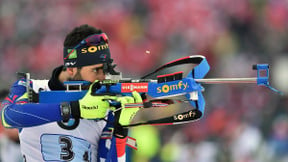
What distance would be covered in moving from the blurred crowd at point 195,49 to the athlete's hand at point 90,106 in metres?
2.56

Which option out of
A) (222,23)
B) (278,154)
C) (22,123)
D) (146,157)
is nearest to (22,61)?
(146,157)

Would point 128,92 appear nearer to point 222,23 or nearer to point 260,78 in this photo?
point 260,78

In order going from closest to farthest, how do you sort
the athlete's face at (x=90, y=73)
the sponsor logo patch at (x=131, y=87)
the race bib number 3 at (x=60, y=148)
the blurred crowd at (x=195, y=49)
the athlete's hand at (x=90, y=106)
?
the athlete's hand at (x=90, y=106) → the sponsor logo patch at (x=131, y=87) → the athlete's face at (x=90, y=73) → the race bib number 3 at (x=60, y=148) → the blurred crowd at (x=195, y=49)

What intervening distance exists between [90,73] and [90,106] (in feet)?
1.17

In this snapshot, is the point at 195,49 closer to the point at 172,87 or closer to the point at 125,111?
Result: the point at 172,87

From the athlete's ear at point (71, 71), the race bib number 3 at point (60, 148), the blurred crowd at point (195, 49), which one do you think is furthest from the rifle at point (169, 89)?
the blurred crowd at point (195, 49)

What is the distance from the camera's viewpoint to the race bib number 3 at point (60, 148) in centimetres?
260

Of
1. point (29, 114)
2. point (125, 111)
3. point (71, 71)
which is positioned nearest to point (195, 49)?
point (71, 71)

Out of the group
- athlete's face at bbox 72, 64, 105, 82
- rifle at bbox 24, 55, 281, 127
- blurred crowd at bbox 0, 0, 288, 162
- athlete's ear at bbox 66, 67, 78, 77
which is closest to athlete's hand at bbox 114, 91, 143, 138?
rifle at bbox 24, 55, 281, 127

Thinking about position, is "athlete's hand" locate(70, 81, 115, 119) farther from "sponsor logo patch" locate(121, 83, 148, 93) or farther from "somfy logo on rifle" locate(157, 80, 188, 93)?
"somfy logo on rifle" locate(157, 80, 188, 93)

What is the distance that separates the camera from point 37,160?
104 inches

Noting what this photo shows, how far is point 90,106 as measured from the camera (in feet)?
7.25

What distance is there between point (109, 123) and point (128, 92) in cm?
39

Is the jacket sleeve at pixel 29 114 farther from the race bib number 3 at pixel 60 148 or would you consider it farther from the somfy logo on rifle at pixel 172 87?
the somfy logo on rifle at pixel 172 87
